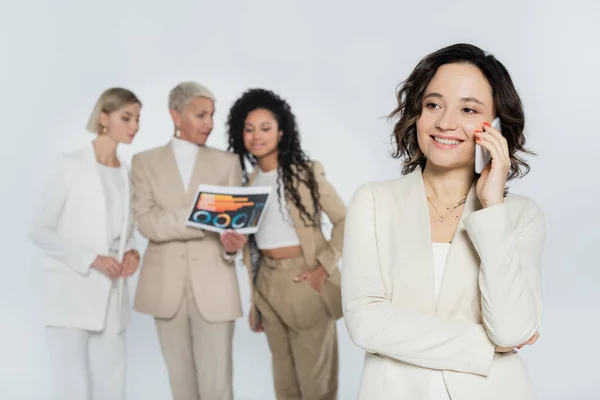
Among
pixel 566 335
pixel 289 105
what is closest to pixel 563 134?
pixel 566 335

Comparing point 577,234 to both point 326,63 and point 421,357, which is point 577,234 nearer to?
point 326,63

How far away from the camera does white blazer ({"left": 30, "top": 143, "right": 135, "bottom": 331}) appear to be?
16.0 feet

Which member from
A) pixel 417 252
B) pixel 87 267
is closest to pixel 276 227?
pixel 87 267

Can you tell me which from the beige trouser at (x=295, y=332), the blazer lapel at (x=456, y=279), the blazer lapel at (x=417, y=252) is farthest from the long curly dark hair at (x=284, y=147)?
the blazer lapel at (x=456, y=279)

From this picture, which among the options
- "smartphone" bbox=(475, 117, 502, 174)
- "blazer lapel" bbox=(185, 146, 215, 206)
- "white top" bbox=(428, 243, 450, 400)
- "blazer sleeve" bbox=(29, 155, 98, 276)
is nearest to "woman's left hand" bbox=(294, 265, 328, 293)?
"blazer lapel" bbox=(185, 146, 215, 206)

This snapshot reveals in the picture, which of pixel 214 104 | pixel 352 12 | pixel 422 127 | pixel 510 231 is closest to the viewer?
pixel 510 231

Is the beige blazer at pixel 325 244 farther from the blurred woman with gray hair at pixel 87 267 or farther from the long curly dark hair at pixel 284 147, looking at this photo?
the blurred woman with gray hair at pixel 87 267

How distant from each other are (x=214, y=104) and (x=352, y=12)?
115 cm

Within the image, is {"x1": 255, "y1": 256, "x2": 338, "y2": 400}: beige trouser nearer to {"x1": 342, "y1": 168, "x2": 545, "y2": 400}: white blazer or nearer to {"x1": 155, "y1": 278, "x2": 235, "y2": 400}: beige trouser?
{"x1": 155, "y1": 278, "x2": 235, "y2": 400}: beige trouser

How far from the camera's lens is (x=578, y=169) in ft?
19.4

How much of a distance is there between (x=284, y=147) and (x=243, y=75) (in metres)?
0.69

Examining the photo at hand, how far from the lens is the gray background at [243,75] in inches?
214

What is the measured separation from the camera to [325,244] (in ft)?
16.5

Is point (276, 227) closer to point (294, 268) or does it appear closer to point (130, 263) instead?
point (294, 268)
